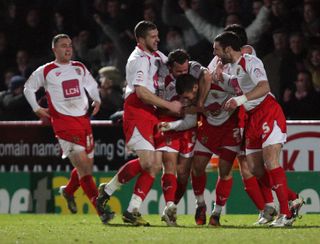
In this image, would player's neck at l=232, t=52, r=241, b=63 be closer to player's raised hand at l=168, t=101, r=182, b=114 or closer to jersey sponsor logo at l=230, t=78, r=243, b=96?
jersey sponsor logo at l=230, t=78, r=243, b=96

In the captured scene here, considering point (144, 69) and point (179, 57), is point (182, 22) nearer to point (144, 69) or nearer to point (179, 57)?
point (179, 57)

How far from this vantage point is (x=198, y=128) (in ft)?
36.1

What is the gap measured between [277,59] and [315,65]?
59 centimetres

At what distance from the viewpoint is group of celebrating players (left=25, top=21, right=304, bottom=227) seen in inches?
408

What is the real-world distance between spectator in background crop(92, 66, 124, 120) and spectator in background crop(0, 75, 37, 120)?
1439mm

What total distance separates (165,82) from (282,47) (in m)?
4.09

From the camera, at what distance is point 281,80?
48.3 feet

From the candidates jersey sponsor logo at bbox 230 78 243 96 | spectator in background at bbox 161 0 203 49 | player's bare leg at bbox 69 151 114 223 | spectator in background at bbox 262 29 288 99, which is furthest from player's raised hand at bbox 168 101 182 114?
spectator in background at bbox 161 0 203 49

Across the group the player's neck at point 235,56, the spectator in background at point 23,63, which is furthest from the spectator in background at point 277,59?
the player's neck at point 235,56

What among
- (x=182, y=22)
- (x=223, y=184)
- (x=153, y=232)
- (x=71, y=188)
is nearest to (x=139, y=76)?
(x=223, y=184)

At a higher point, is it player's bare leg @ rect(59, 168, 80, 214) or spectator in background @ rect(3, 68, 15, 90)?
spectator in background @ rect(3, 68, 15, 90)

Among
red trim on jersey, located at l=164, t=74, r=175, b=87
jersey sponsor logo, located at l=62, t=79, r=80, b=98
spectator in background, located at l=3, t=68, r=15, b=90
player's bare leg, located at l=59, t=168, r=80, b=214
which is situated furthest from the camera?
spectator in background, located at l=3, t=68, r=15, b=90

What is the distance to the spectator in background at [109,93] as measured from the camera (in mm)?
15133

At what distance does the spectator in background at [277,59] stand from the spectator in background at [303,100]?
0.40 meters
